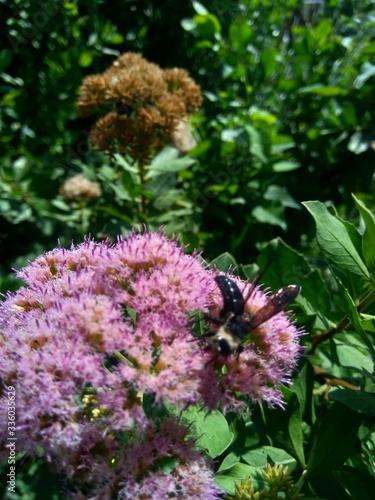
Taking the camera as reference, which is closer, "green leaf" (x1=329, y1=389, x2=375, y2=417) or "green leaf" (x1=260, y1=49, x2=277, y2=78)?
"green leaf" (x1=329, y1=389, x2=375, y2=417)

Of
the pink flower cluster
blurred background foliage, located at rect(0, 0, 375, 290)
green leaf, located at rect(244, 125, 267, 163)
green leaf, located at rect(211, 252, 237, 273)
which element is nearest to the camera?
the pink flower cluster

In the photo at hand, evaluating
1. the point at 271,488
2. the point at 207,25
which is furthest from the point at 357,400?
the point at 207,25

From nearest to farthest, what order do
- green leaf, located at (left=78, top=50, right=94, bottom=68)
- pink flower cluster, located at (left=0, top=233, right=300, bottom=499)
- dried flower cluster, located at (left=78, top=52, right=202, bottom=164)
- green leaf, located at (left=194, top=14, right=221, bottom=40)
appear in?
1. pink flower cluster, located at (left=0, top=233, right=300, bottom=499)
2. dried flower cluster, located at (left=78, top=52, right=202, bottom=164)
3. green leaf, located at (left=194, top=14, right=221, bottom=40)
4. green leaf, located at (left=78, top=50, right=94, bottom=68)

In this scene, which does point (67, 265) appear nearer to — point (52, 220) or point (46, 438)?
point (46, 438)

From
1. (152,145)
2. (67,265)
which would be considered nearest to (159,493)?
(67,265)

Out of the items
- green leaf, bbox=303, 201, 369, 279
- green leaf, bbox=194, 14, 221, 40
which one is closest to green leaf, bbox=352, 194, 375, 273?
green leaf, bbox=303, 201, 369, 279

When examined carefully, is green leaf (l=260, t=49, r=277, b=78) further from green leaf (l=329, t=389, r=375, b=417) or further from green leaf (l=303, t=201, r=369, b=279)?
green leaf (l=329, t=389, r=375, b=417)
